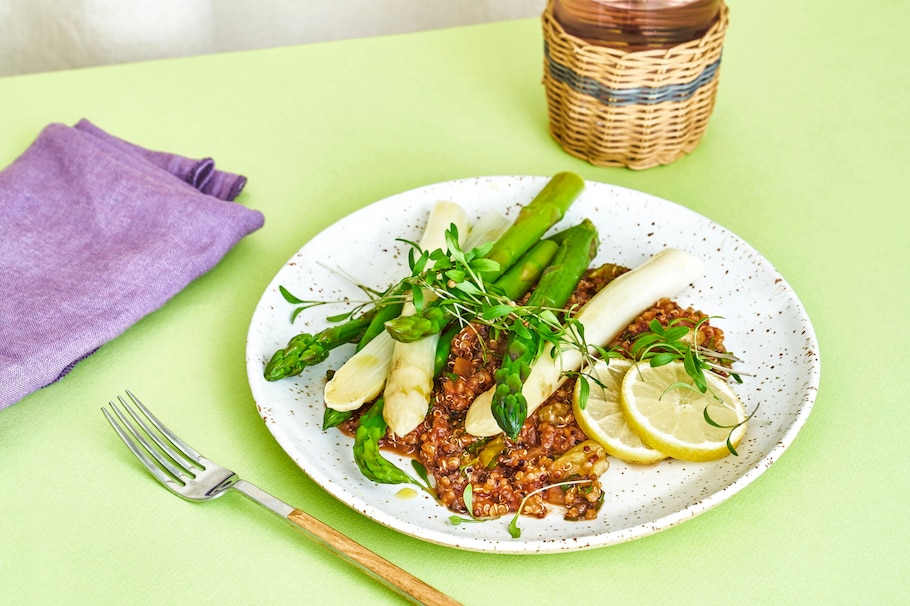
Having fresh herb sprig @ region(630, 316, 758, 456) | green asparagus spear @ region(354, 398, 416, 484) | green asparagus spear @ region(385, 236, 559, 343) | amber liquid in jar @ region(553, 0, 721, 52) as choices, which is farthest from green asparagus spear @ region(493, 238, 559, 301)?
amber liquid in jar @ region(553, 0, 721, 52)

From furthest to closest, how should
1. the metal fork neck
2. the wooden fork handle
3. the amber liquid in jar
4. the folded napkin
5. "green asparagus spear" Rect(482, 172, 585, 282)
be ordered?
the amber liquid in jar < "green asparagus spear" Rect(482, 172, 585, 282) < the folded napkin < the metal fork neck < the wooden fork handle

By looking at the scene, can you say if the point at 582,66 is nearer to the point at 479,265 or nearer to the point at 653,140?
the point at 653,140

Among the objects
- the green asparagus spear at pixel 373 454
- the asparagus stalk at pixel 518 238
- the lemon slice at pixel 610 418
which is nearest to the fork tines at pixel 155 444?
the green asparagus spear at pixel 373 454

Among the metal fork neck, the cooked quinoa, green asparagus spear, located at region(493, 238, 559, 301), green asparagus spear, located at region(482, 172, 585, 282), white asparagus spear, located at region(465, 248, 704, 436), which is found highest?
green asparagus spear, located at region(482, 172, 585, 282)

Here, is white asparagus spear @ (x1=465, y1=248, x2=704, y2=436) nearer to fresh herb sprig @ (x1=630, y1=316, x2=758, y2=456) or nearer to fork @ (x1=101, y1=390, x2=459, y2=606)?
fresh herb sprig @ (x1=630, y1=316, x2=758, y2=456)

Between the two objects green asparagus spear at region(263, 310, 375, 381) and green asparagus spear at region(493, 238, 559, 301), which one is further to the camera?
green asparagus spear at region(493, 238, 559, 301)

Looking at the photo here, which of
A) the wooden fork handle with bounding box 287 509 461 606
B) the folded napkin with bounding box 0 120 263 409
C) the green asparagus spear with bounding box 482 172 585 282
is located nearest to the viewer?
the wooden fork handle with bounding box 287 509 461 606
